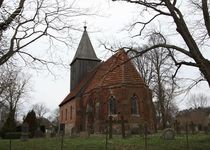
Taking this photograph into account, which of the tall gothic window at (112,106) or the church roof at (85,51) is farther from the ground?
the church roof at (85,51)

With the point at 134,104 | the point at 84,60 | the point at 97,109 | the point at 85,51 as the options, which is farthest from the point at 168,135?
the point at 85,51

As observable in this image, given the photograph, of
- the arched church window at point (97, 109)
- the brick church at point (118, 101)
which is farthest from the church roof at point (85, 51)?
the arched church window at point (97, 109)

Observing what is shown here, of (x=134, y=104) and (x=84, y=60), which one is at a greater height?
(x=84, y=60)

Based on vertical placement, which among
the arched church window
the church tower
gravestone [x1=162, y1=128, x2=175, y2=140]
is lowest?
gravestone [x1=162, y1=128, x2=175, y2=140]

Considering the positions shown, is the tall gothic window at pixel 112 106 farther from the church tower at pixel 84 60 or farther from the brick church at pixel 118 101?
the church tower at pixel 84 60

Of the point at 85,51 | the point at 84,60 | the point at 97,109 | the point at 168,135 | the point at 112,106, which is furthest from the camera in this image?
the point at 85,51

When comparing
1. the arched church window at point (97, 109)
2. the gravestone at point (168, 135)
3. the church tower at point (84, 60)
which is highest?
the church tower at point (84, 60)

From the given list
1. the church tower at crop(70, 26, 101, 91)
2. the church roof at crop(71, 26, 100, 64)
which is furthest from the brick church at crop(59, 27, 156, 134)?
the church roof at crop(71, 26, 100, 64)

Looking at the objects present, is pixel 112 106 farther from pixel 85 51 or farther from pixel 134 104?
pixel 85 51

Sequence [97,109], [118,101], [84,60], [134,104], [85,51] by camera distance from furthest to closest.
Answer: [85,51]
[84,60]
[97,109]
[134,104]
[118,101]

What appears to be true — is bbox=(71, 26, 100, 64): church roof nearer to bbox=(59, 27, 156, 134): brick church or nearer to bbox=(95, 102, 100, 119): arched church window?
bbox=(59, 27, 156, 134): brick church

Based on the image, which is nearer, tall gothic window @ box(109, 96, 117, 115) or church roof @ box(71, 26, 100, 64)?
tall gothic window @ box(109, 96, 117, 115)

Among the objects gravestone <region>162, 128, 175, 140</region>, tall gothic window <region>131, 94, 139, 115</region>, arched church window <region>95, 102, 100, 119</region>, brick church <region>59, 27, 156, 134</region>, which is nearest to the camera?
gravestone <region>162, 128, 175, 140</region>

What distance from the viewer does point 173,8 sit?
13203 mm
